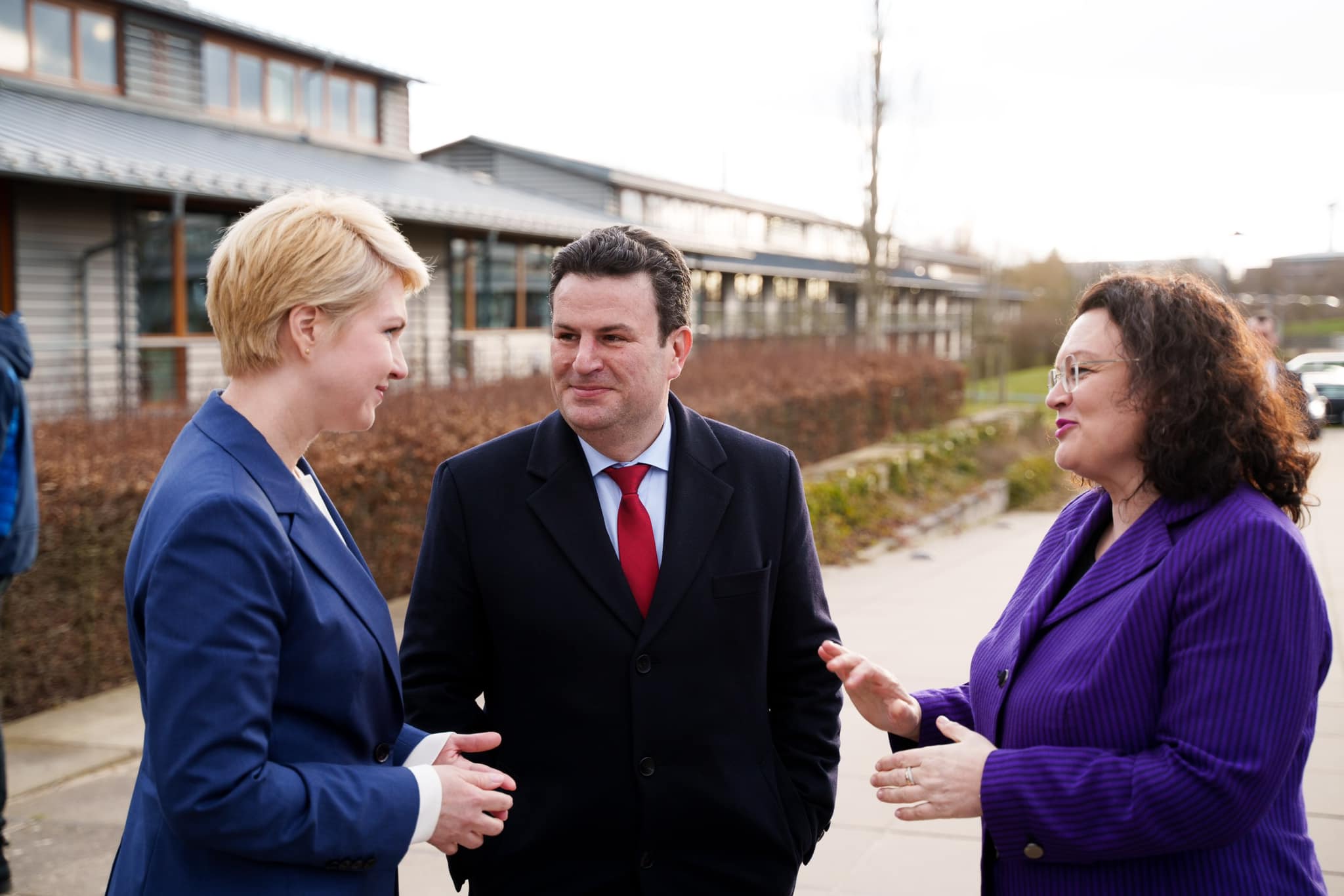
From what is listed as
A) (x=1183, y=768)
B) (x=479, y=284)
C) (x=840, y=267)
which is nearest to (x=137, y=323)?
(x=479, y=284)

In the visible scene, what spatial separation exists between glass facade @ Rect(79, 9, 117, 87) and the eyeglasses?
1756cm

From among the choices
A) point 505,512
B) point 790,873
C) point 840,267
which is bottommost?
point 790,873

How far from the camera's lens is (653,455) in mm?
2885

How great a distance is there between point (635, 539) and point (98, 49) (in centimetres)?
1734

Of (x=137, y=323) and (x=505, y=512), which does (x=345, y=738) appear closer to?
(x=505, y=512)

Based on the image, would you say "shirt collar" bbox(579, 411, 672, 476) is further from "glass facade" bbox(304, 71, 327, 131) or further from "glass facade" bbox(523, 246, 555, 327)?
"glass facade" bbox(523, 246, 555, 327)

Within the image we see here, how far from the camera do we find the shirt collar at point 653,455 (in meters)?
2.84

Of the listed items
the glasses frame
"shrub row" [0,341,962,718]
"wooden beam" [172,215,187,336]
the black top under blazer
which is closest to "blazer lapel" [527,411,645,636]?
the black top under blazer

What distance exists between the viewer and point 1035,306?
75625 mm

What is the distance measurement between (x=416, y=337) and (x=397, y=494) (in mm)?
11305

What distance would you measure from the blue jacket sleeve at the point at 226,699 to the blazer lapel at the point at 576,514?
2.70 feet

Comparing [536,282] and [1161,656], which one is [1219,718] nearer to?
[1161,656]

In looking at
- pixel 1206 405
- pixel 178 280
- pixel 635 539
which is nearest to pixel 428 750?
pixel 635 539

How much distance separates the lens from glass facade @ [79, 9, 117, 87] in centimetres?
1659
